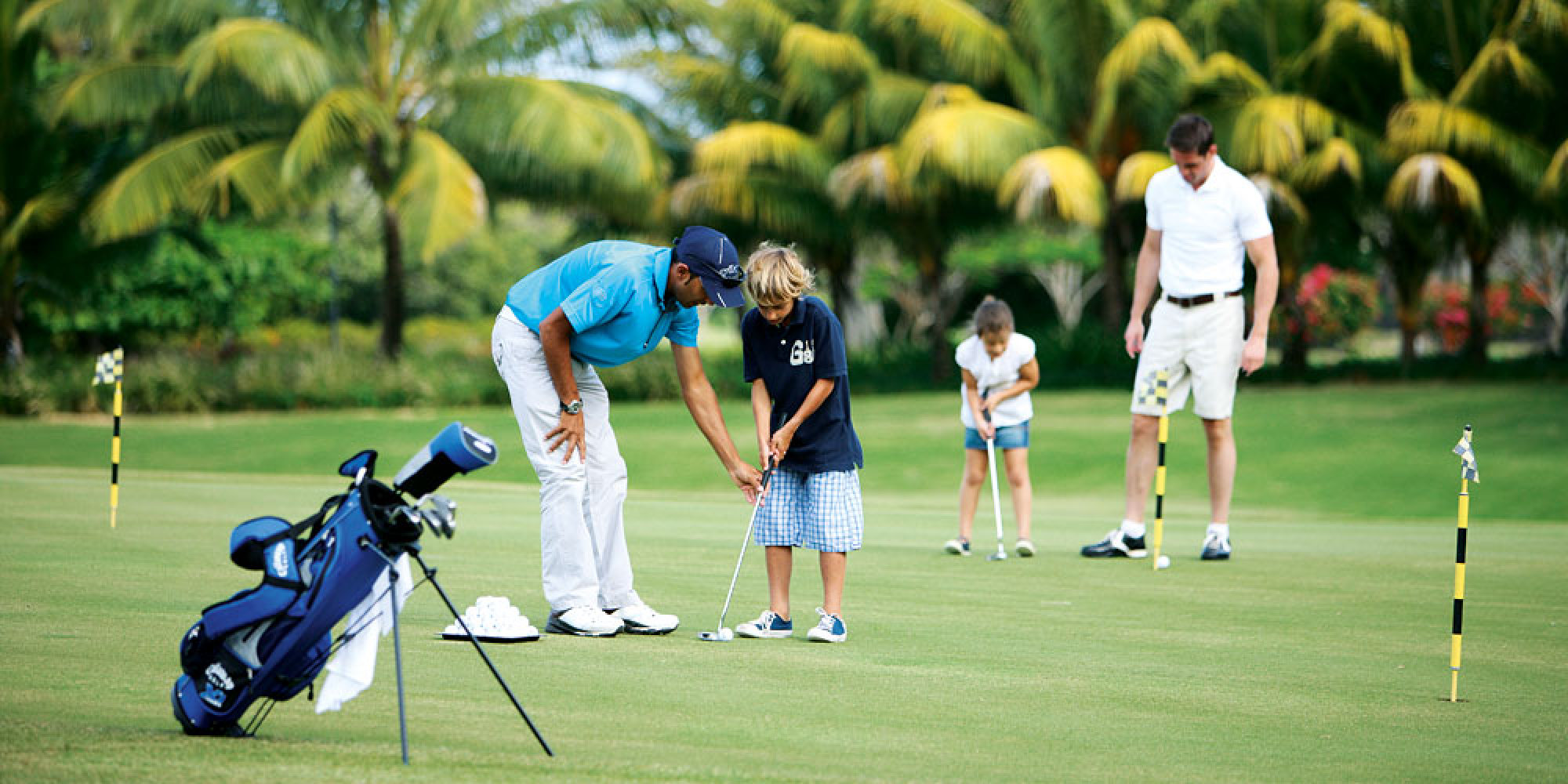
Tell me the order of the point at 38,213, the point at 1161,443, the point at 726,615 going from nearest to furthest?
1. the point at 726,615
2. the point at 1161,443
3. the point at 38,213

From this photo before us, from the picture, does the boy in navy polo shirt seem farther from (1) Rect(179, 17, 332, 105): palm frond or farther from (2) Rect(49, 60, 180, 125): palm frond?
(2) Rect(49, 60, 180, 125): palm frond

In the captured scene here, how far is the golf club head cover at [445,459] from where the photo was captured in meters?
4.39

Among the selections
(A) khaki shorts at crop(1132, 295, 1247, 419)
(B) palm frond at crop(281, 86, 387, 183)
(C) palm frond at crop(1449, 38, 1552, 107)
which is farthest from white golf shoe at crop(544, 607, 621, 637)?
(C) palm frond at crop(1449, 38, 1552, 107)

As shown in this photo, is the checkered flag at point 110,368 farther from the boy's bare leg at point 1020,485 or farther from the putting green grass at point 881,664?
the boy's bare leg at point 1020,485

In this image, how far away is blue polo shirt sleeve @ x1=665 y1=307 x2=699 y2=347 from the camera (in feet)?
22.4

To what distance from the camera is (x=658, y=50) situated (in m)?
30.5

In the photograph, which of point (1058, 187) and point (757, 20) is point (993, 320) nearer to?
point (1058, 187)

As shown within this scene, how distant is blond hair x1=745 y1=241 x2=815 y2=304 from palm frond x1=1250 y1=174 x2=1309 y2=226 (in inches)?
742

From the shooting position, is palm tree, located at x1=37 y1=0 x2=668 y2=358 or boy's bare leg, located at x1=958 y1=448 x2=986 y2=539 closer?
boy's bare leg, located at x1=958 y1=448 x2=986 y2=539

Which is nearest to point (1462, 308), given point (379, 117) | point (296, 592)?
point (379, 117)

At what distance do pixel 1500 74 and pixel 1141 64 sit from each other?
18.5ft

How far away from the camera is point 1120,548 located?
10.0m

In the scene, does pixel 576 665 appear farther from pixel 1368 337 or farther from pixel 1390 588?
pixel 1368 337

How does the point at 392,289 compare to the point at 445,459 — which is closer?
the point at 445,459
